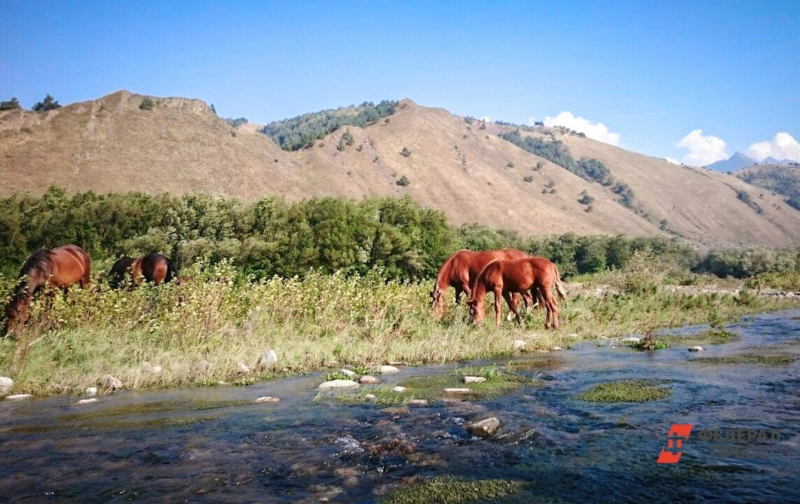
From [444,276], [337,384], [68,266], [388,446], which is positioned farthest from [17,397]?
[444,276]

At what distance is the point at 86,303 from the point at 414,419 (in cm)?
1017

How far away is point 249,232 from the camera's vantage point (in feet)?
116

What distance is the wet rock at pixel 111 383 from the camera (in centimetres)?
956

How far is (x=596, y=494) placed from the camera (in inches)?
176

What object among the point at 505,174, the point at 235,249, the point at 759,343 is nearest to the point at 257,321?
the point at 759,343

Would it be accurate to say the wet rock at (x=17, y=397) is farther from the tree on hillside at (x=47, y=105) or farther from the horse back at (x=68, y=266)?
the tree on hillside at (x=47, y=105)

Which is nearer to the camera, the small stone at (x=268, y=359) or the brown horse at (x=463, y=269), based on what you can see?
the small stone at (x=268, y=359)

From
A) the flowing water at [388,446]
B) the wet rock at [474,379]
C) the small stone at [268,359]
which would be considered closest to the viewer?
the flowing water at [388,446]

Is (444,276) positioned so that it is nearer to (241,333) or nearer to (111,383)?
(241,333)

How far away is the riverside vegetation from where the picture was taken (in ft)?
36.0

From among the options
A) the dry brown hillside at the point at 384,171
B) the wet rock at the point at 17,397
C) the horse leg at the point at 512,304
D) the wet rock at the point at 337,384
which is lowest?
the wet rock at the point at 337,384

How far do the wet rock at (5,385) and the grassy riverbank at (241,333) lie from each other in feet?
0.36

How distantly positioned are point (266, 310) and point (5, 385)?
649 centimetres

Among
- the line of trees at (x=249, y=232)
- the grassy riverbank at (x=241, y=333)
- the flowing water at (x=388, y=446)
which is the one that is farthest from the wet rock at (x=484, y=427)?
the line of trees at (x=249, y=232)
